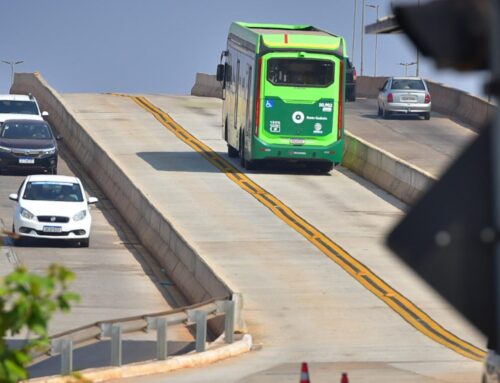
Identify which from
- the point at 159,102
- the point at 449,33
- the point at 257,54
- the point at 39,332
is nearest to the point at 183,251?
the point at 257,54

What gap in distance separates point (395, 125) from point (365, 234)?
2378 cm

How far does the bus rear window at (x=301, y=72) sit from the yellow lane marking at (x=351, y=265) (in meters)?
2.97

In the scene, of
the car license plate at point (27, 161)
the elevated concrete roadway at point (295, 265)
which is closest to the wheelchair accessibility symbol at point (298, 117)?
the elevated concrete roadway at point (295, 265)

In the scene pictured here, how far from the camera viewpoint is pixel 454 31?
12.9ft

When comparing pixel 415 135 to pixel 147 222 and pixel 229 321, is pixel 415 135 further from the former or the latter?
pixel 229 321

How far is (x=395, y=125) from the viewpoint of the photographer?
5319cm

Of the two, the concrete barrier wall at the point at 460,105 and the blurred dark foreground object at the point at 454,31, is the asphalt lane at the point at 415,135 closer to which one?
the concrete barrier wall at the point at 460,105

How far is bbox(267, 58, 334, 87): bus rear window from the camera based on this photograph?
3628cm

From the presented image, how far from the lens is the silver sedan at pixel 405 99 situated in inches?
2152

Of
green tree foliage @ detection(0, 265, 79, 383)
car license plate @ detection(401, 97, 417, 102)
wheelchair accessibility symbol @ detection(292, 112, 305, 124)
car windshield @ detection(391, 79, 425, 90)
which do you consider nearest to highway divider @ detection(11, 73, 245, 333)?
wheelchair accessibility symbol @ detection(292, 112, 305, 124)

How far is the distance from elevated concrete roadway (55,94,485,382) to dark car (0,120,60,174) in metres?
2.15

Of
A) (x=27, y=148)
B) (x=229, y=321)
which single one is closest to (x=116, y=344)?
(x=229, y=321)

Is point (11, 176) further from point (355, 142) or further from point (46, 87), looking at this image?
point (46, 87)

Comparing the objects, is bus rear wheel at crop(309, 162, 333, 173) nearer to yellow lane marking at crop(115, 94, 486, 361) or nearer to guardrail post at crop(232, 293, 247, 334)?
yellow lane marking at crop(115, 94, 486, 361)
